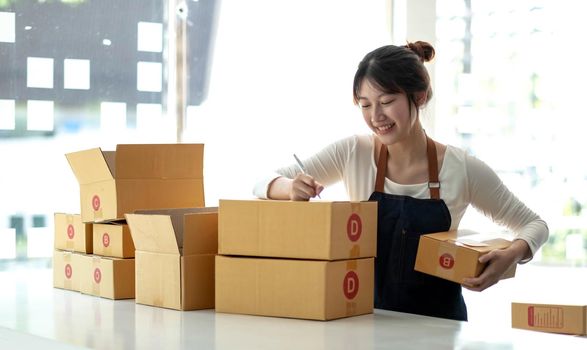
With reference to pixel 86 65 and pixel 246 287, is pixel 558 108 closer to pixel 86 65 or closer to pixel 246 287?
pixel 86 65

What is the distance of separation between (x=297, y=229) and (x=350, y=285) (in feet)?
0.52

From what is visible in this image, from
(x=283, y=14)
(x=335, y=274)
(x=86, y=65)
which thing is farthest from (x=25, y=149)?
(x=335, y=274)

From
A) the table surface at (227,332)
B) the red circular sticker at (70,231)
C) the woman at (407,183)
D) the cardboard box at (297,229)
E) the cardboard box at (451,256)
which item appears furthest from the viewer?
the red circular sticker at (70,231)

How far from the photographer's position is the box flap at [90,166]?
6.59 feet

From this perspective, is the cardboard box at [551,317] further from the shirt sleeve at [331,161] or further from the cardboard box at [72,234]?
the cardboard box at [72,234]

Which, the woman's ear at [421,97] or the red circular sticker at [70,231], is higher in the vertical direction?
the woman's ear at [421,97]

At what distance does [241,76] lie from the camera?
12.1ft

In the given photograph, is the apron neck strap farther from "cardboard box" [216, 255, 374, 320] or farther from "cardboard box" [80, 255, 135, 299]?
"cardboard box" [80, 255, 135, 299]

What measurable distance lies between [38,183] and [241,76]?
97 centimetres

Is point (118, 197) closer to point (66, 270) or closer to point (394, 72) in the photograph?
point (66, 270)

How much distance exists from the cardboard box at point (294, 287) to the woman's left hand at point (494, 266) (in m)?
0.21

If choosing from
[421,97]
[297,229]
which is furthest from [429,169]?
[297,229]

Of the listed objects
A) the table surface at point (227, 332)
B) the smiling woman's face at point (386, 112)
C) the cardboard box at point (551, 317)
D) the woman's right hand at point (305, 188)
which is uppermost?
the smiling woman's face at point (386, 112)

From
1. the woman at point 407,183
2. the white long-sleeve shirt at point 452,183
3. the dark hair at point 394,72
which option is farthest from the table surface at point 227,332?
the dark hair at point 394,72
